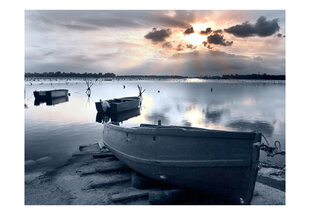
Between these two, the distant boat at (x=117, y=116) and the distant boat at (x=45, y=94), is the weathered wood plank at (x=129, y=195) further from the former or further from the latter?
the distant boat at (x=45, y=94)

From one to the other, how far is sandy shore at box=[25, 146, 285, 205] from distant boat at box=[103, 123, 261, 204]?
0.96 metres

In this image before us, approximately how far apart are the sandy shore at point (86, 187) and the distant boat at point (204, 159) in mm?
962

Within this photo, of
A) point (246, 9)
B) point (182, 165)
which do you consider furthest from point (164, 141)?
point (246, 9)

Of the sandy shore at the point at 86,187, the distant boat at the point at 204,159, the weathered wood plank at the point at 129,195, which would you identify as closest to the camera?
the distant boat at the point at 204,159

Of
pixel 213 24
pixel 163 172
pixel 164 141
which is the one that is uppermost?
pixel 213 24

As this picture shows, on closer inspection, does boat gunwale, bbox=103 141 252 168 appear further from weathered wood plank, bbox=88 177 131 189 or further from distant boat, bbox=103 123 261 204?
weathered wood plank, bbox=88 177 131 189

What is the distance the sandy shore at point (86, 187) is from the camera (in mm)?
7945

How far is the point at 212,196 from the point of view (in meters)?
7.30

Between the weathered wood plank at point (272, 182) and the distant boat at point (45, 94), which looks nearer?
the weathered wood plank at point (272, 182)

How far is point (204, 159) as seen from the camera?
6820 millimetres

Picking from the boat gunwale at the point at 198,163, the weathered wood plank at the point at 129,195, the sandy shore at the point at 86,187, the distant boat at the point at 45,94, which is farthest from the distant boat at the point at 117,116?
the boat gunwale at the point at 198,163

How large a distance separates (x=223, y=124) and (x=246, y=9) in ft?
44.1
